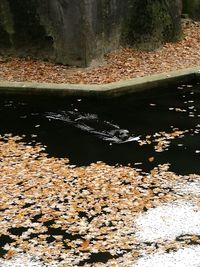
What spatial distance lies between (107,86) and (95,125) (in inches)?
72.1

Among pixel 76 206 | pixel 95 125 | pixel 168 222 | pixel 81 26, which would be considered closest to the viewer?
pixel 168 222

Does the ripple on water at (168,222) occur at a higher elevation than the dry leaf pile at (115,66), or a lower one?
higher

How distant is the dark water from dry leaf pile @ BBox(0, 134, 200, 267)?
0.35 meters

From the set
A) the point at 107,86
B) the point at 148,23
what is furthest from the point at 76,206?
the point at 148,23

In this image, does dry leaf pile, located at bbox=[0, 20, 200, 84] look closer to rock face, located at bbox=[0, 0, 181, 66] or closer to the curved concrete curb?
rock face, located at bbox=[0, 0, 181, 66]

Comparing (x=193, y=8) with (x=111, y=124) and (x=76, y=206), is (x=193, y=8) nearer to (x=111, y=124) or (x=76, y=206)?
(x=111, y=124)

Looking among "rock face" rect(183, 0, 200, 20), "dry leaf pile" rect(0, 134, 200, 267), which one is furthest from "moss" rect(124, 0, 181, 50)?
"dry leaf pile" rect(0, 134, 200, 267)

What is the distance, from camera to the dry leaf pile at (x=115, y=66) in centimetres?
1261

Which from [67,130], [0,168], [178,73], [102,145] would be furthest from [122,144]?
[178,73]

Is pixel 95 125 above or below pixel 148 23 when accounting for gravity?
below

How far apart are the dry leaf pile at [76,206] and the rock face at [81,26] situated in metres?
4.94

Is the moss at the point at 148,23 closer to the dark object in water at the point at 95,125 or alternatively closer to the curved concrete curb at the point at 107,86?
the curved concrete curb at the point at 107,86

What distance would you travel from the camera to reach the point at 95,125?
9.81 metres

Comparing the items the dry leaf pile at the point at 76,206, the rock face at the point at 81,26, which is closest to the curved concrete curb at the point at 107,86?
the rock face at the point at 81,26
